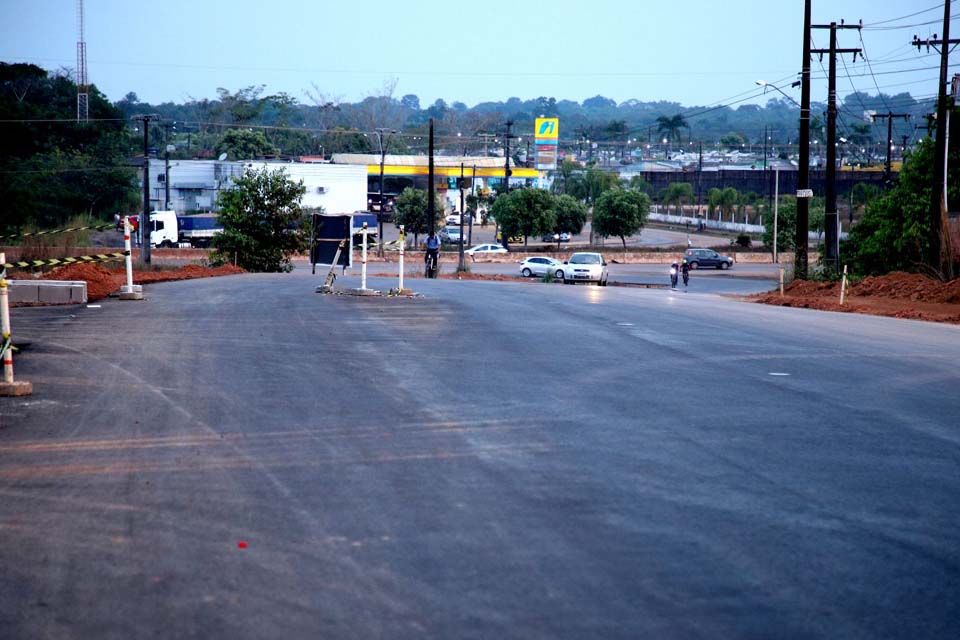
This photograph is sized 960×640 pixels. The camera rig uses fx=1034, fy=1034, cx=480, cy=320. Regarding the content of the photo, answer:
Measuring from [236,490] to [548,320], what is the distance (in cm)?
1330

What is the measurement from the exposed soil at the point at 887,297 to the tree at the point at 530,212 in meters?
52.2

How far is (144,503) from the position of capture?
7562mm

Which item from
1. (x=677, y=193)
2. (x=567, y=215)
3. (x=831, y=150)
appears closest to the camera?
(x=831, y=150)

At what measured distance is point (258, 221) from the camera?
151 ft

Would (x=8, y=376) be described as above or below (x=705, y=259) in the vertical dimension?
above

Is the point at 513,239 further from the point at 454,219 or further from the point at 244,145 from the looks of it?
the point at 244,145

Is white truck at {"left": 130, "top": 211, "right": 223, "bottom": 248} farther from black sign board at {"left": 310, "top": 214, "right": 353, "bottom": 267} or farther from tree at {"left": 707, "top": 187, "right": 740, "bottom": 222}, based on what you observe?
tree at {"left": 707, "top": 187, "right": 740, "bottom": 222}

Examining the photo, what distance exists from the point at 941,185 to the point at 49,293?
27254 mm

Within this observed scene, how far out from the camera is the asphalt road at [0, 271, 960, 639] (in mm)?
5809

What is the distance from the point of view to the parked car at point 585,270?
172 feet

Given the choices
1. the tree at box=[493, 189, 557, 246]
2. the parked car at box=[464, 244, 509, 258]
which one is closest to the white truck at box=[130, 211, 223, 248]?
the parked car at box=[464, 244, 509, 258]

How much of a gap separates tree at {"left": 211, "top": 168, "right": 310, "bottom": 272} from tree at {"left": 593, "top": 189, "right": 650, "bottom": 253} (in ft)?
162

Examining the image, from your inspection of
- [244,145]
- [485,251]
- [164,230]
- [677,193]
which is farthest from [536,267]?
[677,193]

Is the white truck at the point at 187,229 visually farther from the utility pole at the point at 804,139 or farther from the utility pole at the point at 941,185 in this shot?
the utility pole at the point at 941,185
